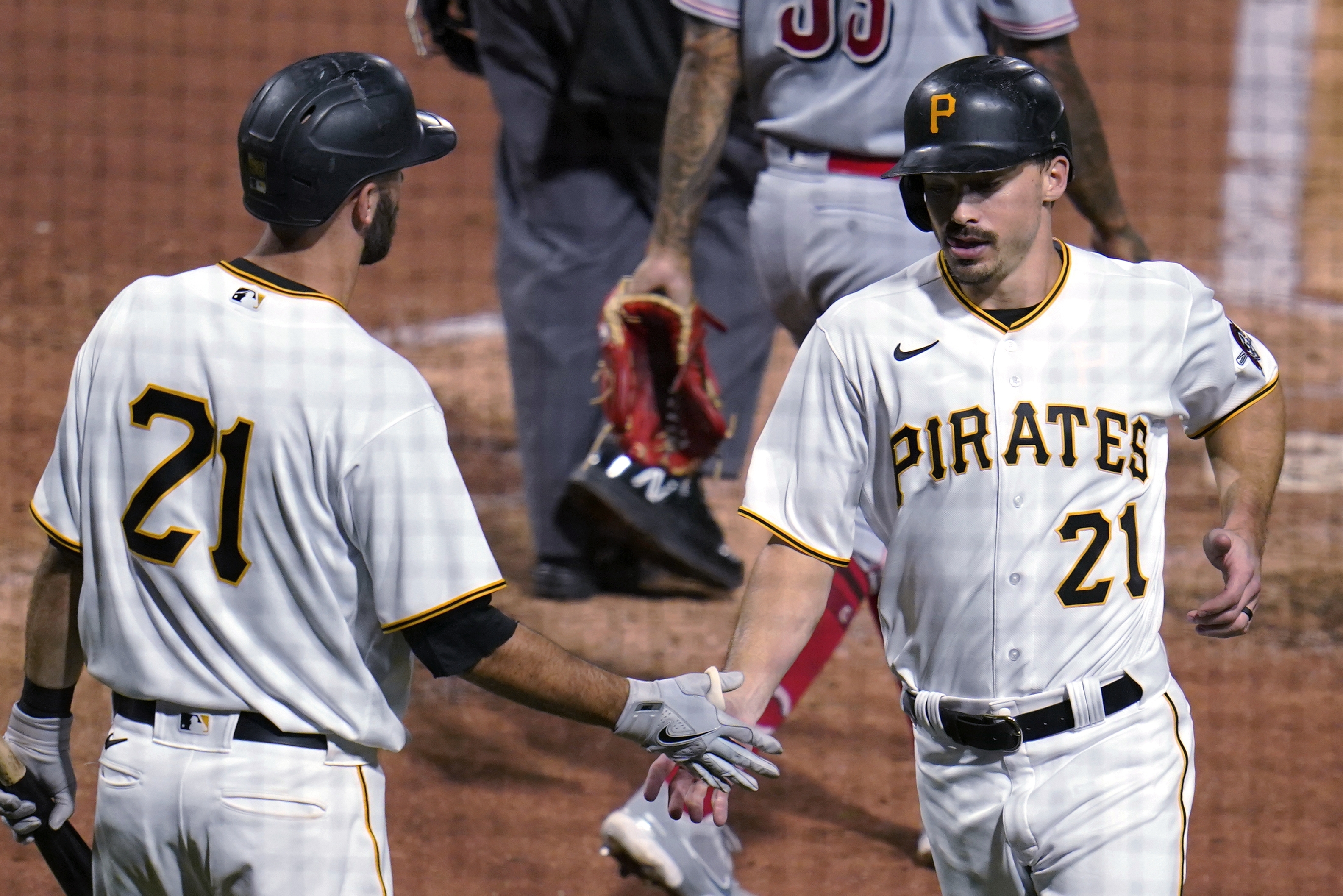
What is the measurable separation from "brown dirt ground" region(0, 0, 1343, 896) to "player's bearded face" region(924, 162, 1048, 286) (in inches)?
65.9

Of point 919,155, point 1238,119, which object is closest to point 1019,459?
point 919,155

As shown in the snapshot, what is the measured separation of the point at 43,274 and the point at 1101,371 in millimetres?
6078

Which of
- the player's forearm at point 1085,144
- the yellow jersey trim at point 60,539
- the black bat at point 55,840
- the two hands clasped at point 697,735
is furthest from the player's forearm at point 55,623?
the player's forearm at point 1085,144

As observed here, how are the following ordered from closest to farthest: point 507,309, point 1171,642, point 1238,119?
1. point 1171,642
2. point 507,309
3. point 1238,119

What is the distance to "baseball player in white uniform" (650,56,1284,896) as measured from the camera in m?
2.39

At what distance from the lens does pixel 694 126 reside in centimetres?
380

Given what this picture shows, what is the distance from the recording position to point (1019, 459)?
2404mm

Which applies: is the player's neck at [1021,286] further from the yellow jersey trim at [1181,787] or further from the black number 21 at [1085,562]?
the yellow jersey trim at [1181,787]

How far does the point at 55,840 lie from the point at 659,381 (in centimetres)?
256

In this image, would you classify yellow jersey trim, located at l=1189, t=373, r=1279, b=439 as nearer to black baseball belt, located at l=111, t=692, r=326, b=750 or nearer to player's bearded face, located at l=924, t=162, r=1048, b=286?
player's bearded face, located at l=924, t=162, r=1048, b=286

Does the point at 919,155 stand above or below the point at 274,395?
above

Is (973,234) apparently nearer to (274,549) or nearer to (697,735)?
(697,735)

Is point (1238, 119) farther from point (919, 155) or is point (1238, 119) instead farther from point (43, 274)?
point (919, 155)

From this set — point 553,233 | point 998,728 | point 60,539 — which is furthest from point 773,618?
point 553,233
